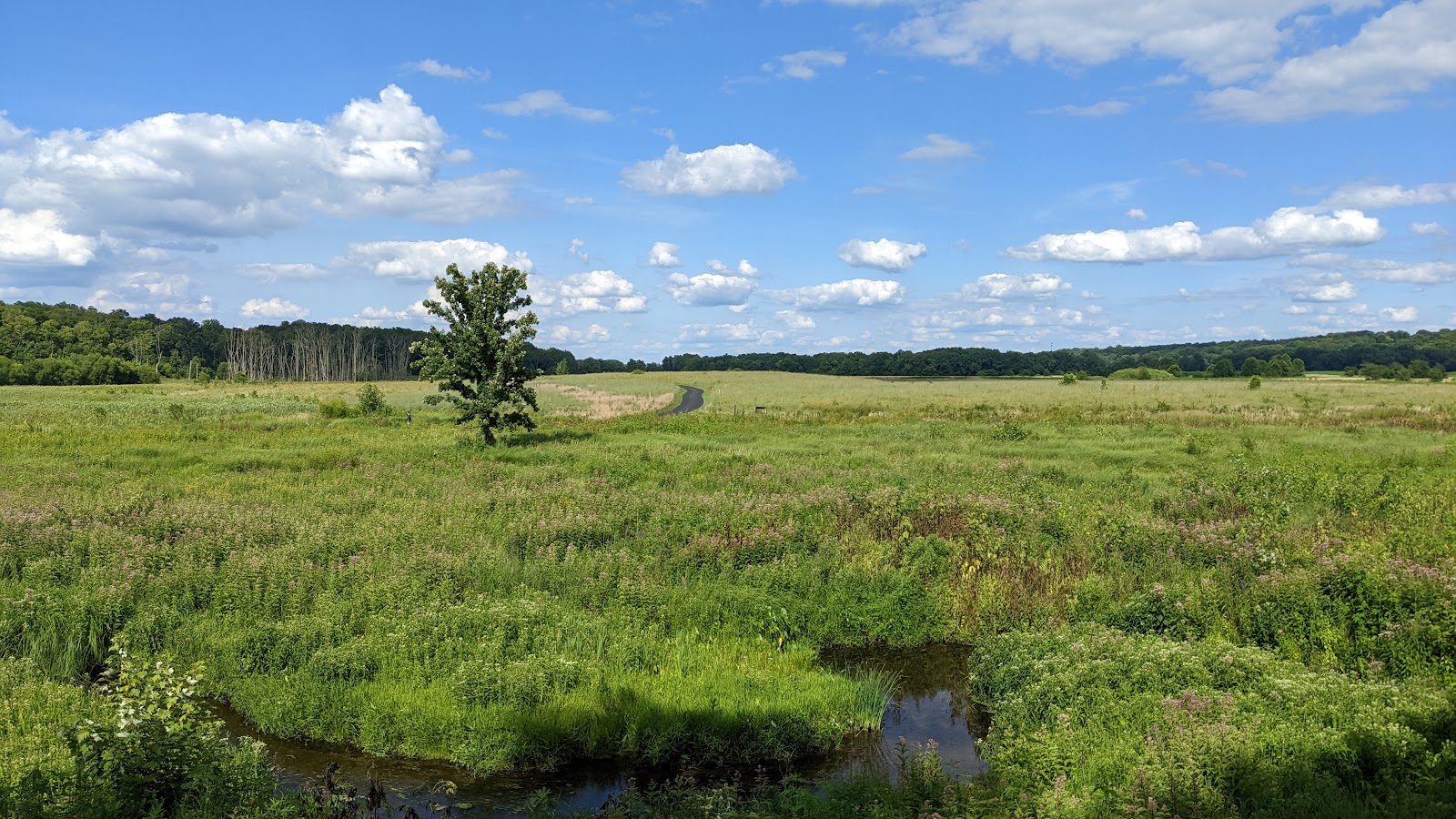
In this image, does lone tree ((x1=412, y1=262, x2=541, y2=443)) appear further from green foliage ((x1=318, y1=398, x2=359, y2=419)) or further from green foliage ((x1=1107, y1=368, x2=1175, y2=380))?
green foliage ((x1=1107, y1=368, x2=1175, y2=380))

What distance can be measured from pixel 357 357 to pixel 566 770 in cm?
17413

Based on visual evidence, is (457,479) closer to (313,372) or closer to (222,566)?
(222,566)

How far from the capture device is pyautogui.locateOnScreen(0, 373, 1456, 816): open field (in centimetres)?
750

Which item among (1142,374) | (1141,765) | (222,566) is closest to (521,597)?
(222,566)

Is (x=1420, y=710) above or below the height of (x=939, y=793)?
above

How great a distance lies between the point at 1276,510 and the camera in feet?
53.7

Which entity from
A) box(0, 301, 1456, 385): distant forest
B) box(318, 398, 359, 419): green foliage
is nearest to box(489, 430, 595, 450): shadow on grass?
box(318, 398, 359, 419): green foliage

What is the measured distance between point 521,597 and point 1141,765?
9.00 m

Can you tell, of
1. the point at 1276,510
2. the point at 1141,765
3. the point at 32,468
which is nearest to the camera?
the point at 1141,765

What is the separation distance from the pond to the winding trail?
42192 millimetres

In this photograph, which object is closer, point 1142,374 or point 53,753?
point 53,753

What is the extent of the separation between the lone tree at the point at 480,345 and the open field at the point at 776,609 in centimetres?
668

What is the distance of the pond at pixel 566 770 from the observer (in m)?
8.24

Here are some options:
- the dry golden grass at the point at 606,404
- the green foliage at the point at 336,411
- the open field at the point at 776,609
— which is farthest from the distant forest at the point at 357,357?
the open field at the point at 776,609
